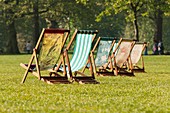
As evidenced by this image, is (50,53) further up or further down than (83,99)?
further up

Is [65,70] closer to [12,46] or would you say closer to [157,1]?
[157,1]

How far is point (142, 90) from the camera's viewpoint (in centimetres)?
1352

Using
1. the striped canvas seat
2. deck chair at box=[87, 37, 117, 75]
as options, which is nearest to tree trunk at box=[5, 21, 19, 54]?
A: deck chair at box=[87, 37, 117, 75]

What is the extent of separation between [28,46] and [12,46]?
2.32 meters

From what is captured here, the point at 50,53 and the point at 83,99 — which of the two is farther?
the point at 50,53

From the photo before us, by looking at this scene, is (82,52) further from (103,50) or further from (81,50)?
(103,50)

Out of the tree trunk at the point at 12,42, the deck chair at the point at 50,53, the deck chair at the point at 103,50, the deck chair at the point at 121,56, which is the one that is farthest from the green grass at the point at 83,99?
the tree trunk at the point at 12,42

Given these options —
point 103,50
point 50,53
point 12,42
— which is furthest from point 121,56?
point 12,42

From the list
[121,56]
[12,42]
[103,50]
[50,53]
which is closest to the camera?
[50,53]

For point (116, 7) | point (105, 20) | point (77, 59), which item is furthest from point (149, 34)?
point (77, 59)

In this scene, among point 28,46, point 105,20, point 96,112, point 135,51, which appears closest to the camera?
point 96,112

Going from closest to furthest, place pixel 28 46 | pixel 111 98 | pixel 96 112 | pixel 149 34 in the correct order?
pixel 96 112
pixel 111 98
pixel 28 46
pixel 149 34

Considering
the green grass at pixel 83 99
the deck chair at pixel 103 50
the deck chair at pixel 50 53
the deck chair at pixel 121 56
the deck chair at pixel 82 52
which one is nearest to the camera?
the green grass at pixel 83 99

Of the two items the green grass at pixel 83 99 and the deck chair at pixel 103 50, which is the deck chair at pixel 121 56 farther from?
the green grass at pixel 83 99
